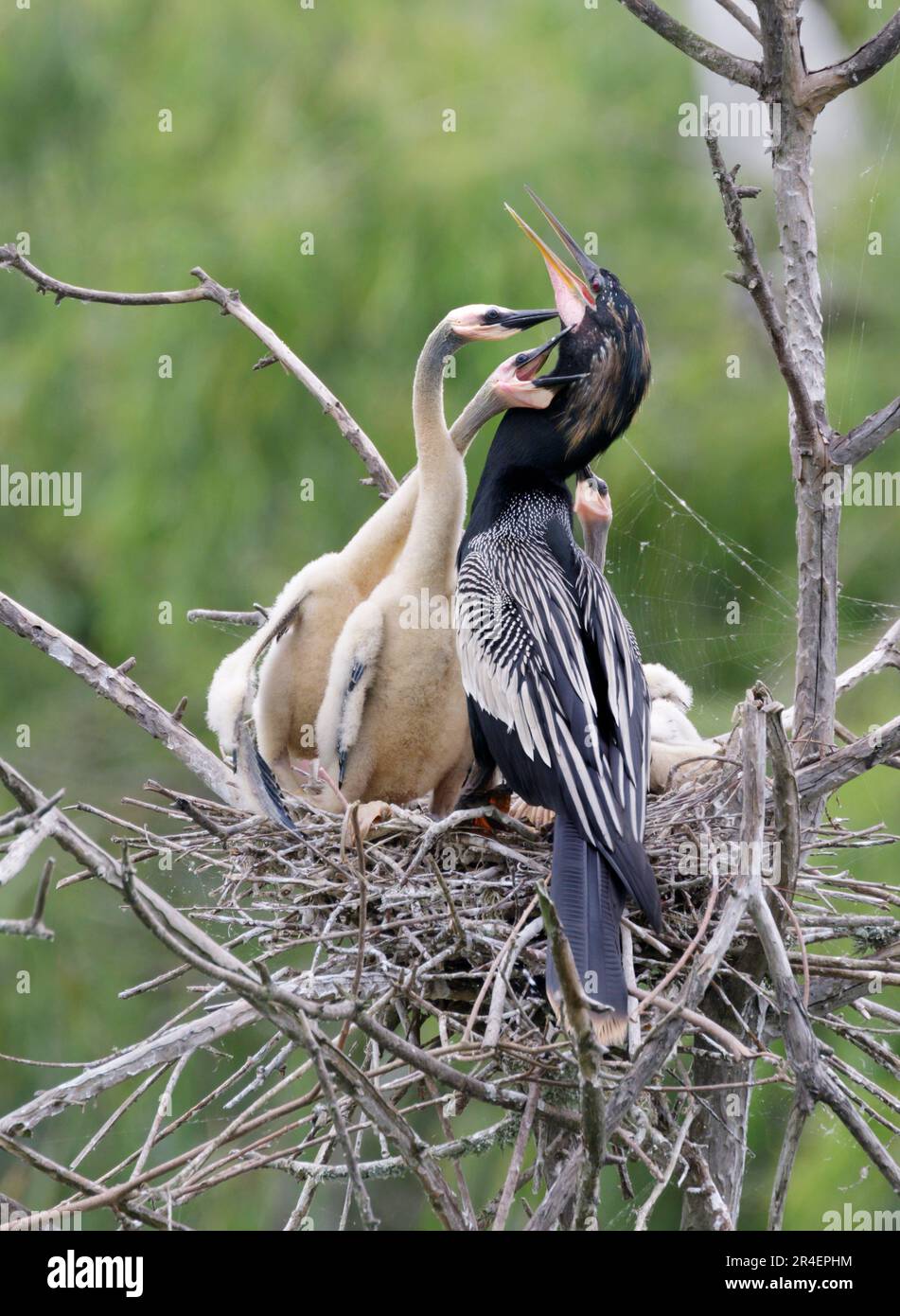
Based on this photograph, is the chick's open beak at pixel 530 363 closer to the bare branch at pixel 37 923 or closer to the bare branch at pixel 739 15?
the bare branch at pixel 739 15

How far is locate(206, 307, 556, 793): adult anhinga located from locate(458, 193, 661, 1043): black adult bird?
0.08 m

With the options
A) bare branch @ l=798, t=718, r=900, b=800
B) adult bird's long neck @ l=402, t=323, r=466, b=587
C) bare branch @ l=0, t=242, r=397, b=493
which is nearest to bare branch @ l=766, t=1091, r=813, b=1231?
bare branch @ l=798, t=718, r=900, b=800

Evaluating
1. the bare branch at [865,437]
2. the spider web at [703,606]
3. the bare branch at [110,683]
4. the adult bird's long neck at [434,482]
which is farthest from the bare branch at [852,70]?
the bare branch at [110,683]

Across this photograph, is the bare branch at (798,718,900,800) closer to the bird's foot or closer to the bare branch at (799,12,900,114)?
the bird's foot

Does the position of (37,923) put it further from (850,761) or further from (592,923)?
(850,761)

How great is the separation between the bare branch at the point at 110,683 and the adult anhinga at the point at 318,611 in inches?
3.6

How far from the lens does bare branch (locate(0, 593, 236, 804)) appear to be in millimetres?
2982

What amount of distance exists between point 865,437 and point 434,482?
37.1 inches

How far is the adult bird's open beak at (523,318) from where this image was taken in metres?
3.15

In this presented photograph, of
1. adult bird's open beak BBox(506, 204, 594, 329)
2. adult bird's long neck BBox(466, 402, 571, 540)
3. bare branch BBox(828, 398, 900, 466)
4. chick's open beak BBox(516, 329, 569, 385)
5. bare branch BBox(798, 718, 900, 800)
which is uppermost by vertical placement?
adult bird's open beak BBox(506, 204, 594, 329)

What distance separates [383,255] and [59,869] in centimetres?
332
